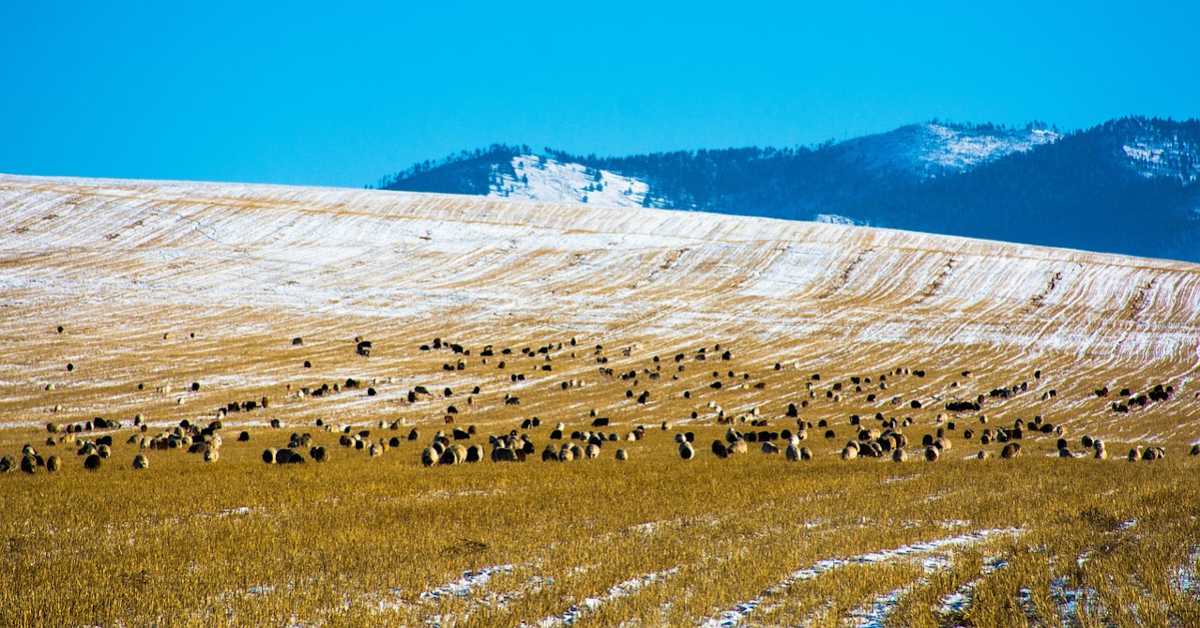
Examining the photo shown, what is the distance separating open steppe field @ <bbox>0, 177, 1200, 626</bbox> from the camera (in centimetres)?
1477

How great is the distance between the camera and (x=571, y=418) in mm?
47750

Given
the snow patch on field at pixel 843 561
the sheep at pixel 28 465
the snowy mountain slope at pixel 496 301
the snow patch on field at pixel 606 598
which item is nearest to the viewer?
the snow patch on field at pixel 606 598

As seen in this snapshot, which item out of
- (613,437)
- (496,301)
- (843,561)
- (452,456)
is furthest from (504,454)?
(496,301)

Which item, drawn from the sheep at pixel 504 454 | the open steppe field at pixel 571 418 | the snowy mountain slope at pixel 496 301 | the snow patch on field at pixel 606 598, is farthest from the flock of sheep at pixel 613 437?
the snow patch on field at pixel 606 598

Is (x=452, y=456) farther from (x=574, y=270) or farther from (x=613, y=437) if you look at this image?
(x=574, y=270)

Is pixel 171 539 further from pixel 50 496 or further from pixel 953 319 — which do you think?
pixel 953 319

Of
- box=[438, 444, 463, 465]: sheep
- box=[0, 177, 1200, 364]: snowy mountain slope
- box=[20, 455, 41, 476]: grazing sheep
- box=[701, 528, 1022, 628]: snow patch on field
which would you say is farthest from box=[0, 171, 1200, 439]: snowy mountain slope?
box=[701, 528, 1022, 628]: snow patch on field

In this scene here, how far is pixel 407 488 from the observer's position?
24.6 m

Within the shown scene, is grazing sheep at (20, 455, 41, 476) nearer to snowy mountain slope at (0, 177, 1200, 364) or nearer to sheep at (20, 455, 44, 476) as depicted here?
sheep at (20, 455, 44, 476)

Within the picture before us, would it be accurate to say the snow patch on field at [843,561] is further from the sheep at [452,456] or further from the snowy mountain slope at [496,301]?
the snowy mountain slope at [496,301]

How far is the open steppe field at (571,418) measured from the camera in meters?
14.8

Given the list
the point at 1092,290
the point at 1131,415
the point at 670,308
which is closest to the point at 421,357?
the point at 670,308

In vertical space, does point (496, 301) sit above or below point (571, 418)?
above

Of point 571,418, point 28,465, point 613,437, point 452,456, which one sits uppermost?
point 28,465
